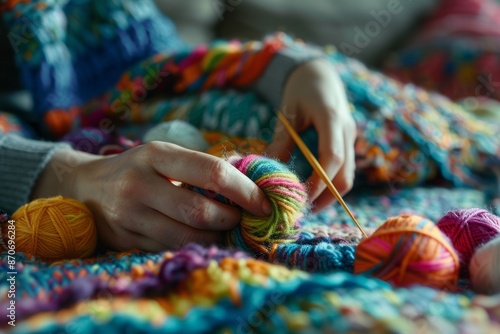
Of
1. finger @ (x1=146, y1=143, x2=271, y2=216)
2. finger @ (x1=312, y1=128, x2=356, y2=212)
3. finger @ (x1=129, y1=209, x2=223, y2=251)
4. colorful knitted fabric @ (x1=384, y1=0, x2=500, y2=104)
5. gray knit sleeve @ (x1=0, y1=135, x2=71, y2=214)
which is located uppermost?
colorful knitted fabric @ (x1=384, y1=0, x2=500, y2=104)

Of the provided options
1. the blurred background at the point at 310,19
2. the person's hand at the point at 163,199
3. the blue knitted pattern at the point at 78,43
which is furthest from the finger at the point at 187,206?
the blurred background at the point at 310,19

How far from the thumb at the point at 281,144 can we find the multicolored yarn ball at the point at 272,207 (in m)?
0.13

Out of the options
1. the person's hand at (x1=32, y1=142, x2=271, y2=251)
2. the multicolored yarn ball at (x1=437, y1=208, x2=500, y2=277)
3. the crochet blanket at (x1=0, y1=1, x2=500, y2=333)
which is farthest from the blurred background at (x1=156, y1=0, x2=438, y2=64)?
the multicolored yarn ball at (x1=437, y1=208, x2=500, y2=277)

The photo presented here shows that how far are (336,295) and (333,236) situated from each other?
0.24 m

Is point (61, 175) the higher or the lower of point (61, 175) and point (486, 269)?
the lower

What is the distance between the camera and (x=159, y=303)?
1.35ft

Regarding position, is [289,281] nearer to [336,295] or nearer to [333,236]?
[336,295]

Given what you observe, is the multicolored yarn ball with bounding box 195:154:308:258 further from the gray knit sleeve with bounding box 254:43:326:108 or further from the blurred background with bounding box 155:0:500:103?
the blurred background with bounding box 155:0:500:103

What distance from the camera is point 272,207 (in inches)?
21.5

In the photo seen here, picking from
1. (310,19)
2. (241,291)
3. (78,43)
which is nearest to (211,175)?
(241,291)

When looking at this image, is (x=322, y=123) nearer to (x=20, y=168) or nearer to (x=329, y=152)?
(x=329, y=152)

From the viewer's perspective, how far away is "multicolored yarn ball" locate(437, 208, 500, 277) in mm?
536

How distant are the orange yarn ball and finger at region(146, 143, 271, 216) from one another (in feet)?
0.36

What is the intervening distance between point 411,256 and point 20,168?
1.65 feet
